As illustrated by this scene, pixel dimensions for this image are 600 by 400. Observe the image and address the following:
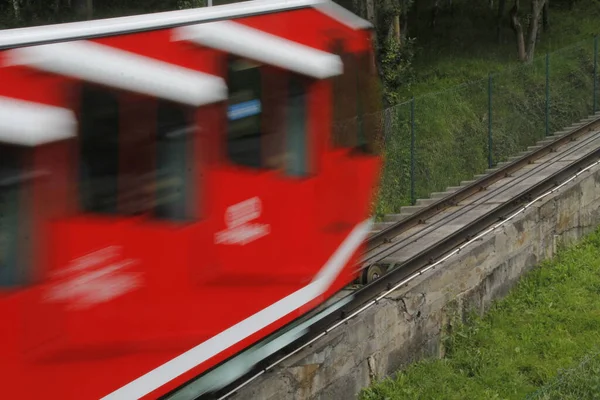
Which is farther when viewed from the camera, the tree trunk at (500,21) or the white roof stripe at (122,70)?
the tree trunk at (500,21)

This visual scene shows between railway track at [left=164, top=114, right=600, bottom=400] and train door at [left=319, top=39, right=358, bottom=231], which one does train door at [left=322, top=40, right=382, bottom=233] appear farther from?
railway track at [left=164, top=114, right=600, bottom=400]

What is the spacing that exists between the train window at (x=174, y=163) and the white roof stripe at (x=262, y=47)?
65 cm

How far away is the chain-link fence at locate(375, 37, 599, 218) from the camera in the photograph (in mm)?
18375

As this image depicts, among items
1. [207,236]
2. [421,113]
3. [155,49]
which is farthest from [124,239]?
[421,113]

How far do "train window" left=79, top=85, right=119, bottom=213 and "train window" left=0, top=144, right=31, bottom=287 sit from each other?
52 cm

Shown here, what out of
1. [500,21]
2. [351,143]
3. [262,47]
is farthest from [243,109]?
[500,21]

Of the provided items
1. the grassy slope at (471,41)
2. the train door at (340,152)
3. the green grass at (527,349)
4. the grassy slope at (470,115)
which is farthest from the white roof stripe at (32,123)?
the grassy slope at (471,41)

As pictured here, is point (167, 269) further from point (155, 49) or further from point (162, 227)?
point (155, 49)

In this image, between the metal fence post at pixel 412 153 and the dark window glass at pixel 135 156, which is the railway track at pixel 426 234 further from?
the dark window glass at pixel 135 156

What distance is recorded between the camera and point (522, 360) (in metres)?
10.4

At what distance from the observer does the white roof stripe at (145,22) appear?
5738mm

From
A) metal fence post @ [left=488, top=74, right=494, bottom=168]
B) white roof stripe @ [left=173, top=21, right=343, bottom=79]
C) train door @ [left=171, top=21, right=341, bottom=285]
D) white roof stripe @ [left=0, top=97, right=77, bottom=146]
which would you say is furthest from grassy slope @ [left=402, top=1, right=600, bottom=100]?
white roof stripe @ [left=0, top=97, right=77, bottom=146]

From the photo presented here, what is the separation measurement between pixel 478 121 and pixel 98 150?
53.3ft

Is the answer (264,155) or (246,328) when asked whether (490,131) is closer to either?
(264,155)
